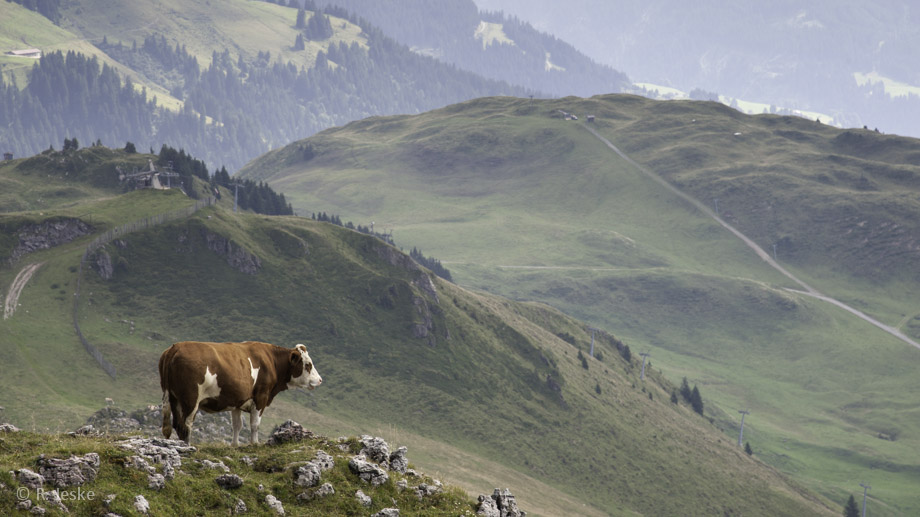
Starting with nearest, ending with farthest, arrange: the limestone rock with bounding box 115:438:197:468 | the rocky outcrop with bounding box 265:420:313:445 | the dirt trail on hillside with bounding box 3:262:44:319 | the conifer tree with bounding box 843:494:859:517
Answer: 1. the limestone rock with bounding box 115:438:197:468
2. the rocky outcrop with bounding box 265:420:313:445
3. the dirt trail on hillside with bounding box 3:262:44:319
4. the conifer tree with bounding box 843:494:859:517

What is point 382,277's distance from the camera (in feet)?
536

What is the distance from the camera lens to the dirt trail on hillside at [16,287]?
115250 mm

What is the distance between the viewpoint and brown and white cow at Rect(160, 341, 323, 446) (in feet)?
88.5

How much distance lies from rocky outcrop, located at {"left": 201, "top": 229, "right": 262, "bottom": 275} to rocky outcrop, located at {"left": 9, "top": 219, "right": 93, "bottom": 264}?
18.4 metres

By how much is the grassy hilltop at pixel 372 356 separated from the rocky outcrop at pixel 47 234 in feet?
3.13

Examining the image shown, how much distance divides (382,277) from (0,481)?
14126cm

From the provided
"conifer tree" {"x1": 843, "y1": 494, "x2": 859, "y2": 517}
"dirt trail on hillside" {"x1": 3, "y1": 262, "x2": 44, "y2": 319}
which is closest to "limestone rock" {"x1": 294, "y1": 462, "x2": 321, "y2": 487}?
"dirt trail on hillside" {"x1": 3, "y1": 262, "x2": 44, "y2": 319}

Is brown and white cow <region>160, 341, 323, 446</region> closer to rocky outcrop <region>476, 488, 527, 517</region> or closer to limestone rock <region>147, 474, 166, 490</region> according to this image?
limestone rock <region>147, 474, 166, 490</region>

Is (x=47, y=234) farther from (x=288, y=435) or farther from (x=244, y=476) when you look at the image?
(x=244, y=476)

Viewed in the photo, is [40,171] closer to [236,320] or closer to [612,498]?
[236,320]

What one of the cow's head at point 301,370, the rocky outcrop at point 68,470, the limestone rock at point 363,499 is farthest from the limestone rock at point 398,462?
the rocky outcrop at point 68,470

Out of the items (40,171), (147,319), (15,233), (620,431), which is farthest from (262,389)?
(40,171)

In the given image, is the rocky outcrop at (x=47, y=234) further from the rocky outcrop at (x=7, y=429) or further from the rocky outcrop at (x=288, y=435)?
the rocky outcrop at (x=288, y=435)

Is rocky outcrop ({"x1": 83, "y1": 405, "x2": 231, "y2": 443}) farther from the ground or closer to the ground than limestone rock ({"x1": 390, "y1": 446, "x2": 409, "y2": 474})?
closer to the ground
